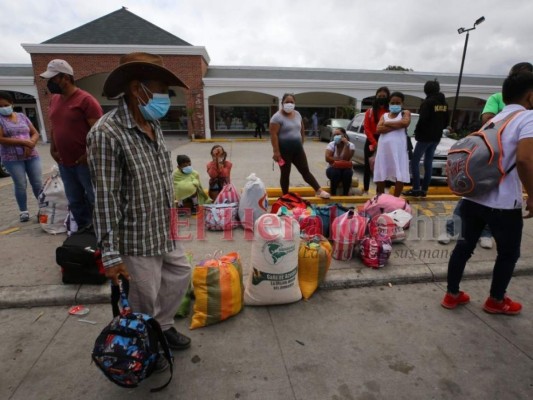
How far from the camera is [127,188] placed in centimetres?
173

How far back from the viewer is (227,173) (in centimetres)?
507

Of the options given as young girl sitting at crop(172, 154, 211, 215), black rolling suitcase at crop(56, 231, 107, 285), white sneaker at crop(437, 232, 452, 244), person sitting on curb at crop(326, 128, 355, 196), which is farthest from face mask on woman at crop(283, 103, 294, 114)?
black rolling suitcase at crop(56, 231, 107, 285)

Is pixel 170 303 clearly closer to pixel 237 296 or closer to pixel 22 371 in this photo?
pixel 237 296

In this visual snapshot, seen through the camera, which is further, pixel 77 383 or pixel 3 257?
pixel 3 257

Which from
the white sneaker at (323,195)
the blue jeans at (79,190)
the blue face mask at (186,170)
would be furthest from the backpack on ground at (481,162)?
the blue face mask at (186,170)

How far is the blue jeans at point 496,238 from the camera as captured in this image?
2324mm

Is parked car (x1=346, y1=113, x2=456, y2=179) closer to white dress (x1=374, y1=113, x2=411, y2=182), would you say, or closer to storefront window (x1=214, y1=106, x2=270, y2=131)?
white dress (x1=374, y1=113, x2=411, y2=182)

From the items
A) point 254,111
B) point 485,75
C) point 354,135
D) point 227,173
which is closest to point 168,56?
point 254,111

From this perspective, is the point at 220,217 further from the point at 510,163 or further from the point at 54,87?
the point at 510,163

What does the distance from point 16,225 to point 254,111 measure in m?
22.5

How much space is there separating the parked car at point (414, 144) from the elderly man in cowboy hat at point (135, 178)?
544 centimetres

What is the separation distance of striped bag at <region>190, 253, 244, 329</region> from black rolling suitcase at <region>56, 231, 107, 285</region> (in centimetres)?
101

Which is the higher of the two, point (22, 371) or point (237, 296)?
point (237, 296)

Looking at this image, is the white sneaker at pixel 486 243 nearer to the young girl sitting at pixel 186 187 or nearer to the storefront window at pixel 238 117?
the young girl sitting at pixel 186 187
